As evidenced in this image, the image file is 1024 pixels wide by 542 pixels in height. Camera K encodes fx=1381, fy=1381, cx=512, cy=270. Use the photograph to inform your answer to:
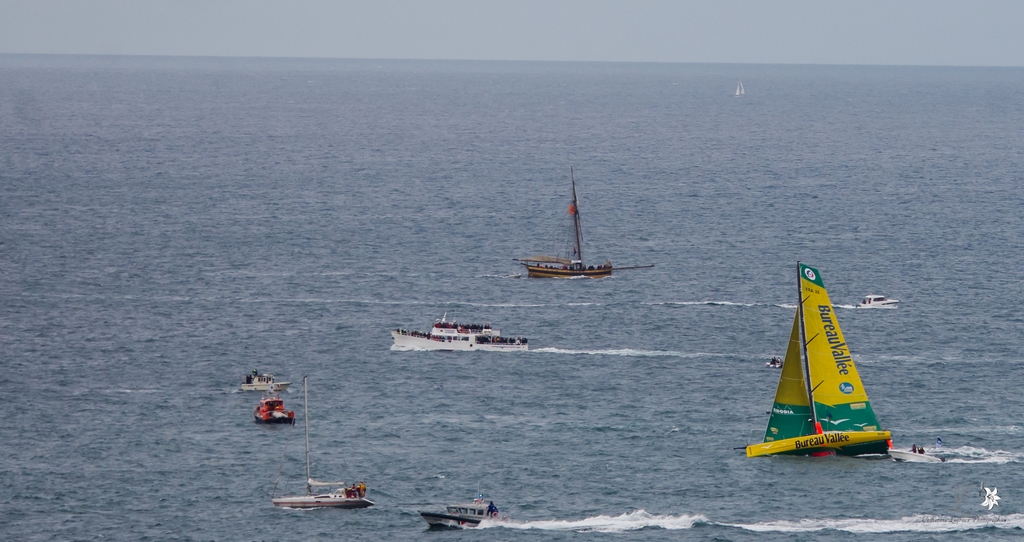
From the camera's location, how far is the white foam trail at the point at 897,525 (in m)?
92.4

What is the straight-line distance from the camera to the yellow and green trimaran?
10581 cm

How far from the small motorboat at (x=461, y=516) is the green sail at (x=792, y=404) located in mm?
25505

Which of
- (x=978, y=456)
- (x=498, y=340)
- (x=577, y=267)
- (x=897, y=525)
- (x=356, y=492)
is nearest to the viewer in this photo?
(x=897, y=525)

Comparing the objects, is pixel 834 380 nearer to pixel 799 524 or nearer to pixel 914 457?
pixel 914 457

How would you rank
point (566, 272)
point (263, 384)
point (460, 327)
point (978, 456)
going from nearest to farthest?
point (978, 456), point (263, 384), point (460, 327), point (566, 272)

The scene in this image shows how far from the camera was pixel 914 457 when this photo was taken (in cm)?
10475

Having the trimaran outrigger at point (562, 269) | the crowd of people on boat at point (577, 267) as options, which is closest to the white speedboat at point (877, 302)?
the trimaran outrigger at point (562, 269)

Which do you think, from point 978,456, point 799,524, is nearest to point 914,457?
point 978,456

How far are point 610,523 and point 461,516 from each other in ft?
33.3

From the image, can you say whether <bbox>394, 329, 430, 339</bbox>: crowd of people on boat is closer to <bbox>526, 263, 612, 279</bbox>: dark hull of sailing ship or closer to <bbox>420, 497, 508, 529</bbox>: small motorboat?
<bbox>526, 263, 612, 279</bbox>: dark hull of sailing ship

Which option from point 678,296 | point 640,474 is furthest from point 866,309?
point 640,474

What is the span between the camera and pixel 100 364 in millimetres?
134000

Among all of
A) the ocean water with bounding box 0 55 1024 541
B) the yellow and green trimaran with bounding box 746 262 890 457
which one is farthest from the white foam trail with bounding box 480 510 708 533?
the yellow and green trimaran with bounding box 746 262 890 457

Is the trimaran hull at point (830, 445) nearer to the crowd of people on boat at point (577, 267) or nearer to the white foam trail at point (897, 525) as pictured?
the white foam trail at point (897, 525)
